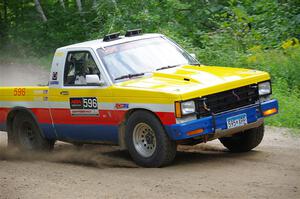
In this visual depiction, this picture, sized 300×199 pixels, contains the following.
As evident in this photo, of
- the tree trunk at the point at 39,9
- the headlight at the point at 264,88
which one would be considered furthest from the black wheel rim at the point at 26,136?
the tree trunk at the point at 39,9

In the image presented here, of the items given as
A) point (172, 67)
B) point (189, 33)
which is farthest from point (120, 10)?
point (172, 67)

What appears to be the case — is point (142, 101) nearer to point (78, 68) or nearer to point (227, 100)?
point (227, 100)

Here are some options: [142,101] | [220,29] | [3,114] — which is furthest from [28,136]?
[220,29]

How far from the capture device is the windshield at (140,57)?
9.81 metres

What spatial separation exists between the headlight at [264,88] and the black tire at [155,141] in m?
1.46

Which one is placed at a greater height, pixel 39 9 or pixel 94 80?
pixel 39 9

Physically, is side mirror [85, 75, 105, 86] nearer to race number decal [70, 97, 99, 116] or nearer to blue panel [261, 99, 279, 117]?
race number decal [70, 97, 99, 116]

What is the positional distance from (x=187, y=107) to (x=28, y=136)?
3.58m

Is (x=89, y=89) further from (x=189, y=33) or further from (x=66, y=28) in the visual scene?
(x=66, y=28)

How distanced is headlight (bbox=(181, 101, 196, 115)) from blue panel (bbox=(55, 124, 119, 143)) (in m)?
1.23

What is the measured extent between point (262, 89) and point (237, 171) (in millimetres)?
1537

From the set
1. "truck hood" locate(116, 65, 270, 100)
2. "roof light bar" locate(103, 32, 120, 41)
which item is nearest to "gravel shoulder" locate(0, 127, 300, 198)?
"truck hood" locate(116, 65, 270, 100)

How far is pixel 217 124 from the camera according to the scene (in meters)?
8.90

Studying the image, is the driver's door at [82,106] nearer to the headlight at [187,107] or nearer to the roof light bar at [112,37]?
the roof light bar at [112,37]
